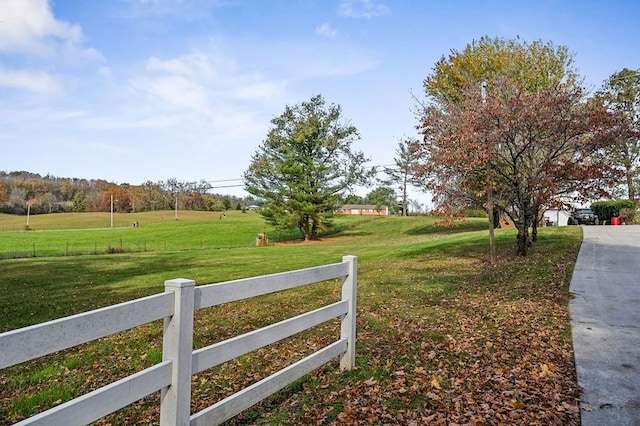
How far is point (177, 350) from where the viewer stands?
2527 millimetres

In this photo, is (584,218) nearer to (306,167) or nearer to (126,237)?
(306,167)

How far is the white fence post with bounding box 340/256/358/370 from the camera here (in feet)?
15.0

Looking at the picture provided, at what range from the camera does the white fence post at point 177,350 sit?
8.30 ft

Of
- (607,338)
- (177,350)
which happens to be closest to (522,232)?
(607,338)

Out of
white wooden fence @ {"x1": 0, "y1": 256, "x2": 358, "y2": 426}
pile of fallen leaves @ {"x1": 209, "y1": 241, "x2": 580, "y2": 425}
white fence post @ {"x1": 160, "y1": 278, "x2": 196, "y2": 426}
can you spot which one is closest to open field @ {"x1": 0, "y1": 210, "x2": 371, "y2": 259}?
pile of fallen leaves @ {"x1": 209, "y1": 241, "x2": 580, "y2": 425}

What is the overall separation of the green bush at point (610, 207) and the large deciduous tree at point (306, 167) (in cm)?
1852

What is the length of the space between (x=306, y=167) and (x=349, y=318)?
29.0 metres

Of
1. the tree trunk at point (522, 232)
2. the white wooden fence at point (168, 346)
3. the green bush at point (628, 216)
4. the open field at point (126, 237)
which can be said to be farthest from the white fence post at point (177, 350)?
the green bush at point (628, 216)

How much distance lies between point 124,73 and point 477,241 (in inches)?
655

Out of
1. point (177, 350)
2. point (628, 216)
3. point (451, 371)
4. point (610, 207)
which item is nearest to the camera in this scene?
point (177, 350)

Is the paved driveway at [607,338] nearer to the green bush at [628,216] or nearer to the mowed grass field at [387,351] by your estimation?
the mowed grass field at [387,351]

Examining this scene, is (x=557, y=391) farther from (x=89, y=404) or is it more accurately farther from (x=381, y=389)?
(x=89, y=404)

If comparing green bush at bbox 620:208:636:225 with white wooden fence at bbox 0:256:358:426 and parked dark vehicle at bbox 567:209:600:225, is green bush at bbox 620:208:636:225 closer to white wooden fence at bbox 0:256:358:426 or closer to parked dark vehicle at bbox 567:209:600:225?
parked dark vehicle at bbox 567:209:600:225

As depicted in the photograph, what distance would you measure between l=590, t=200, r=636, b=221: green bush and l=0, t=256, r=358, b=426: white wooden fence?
3548 cm
